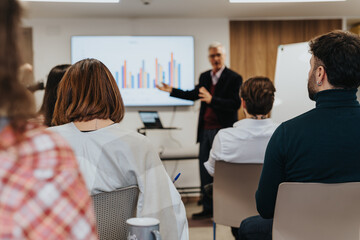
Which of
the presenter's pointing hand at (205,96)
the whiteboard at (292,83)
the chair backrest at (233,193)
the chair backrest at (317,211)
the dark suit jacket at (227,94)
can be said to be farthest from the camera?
the whiteboard at (292,83)

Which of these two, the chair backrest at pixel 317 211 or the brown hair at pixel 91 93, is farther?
the brown hair at pixel 91 93

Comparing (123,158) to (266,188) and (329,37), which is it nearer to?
(266,188)

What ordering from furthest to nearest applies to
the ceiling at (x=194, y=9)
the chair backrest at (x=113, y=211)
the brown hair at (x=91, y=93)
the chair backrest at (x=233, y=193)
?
1. the ceiling at (x=194, y=9)
2. the chair backrest at (x=233, y=193)
3. the brown hair at (x=91, y=93)
4. the chair backrest at (x=113, y=211)

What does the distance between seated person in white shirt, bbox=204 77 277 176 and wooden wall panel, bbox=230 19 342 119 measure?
302cm

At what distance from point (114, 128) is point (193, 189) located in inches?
160

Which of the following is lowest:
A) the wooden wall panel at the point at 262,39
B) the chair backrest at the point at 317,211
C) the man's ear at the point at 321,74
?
the chair backrest at the point at 317,211

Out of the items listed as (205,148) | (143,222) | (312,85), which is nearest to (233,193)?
(312,85)

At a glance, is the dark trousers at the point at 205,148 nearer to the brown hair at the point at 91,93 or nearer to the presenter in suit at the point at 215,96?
the presenter in suit at the point at 215,96

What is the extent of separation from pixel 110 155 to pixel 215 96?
9.54 feet

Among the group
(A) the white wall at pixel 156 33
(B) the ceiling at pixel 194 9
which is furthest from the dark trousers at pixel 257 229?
(A) the white wall at pixel 156 33

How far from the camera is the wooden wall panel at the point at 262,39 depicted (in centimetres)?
546

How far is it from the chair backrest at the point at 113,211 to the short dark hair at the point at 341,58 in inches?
33.9

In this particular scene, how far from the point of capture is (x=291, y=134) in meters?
1.52

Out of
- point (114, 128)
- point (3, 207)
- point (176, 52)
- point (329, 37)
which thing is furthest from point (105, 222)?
point (176, 52)
